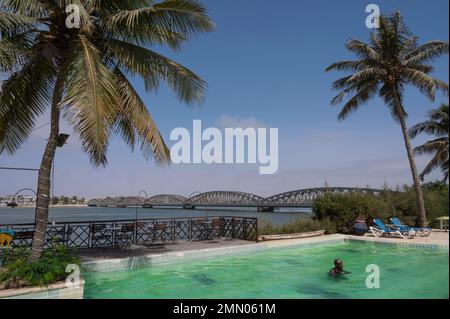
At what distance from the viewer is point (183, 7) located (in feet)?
28.7

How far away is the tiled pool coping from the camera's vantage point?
1002 centimetres

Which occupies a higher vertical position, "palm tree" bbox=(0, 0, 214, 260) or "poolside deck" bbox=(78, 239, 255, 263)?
A: "palm tree" bbox=(0, 0, 214, 260)

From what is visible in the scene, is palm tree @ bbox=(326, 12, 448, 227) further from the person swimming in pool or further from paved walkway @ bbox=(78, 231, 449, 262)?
the person swimming in pool

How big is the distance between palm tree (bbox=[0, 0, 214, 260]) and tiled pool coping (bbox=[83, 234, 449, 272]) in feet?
7.16

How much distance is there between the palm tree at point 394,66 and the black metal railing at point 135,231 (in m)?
10.5

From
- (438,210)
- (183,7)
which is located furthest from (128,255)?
(438,210)

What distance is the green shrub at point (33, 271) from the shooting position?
7336mm

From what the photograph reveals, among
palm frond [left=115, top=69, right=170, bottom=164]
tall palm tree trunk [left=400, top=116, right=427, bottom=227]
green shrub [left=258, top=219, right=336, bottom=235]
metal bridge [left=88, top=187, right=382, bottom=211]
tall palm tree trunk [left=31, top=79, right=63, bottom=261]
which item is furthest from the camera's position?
metal bridge [left=88, top=187, right=382, bottom=211]

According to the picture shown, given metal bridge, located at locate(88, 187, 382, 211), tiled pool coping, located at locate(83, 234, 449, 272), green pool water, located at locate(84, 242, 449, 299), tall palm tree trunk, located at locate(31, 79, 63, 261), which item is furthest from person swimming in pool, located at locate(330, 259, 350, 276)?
metal bridge, located at locate(88, 187, 382, 211)

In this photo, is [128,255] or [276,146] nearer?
[128,255]

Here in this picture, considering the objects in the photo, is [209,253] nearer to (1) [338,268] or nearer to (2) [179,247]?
(2) [179,247]

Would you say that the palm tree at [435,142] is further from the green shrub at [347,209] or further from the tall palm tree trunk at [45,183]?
the tall palm tree trunk at [45,183]
